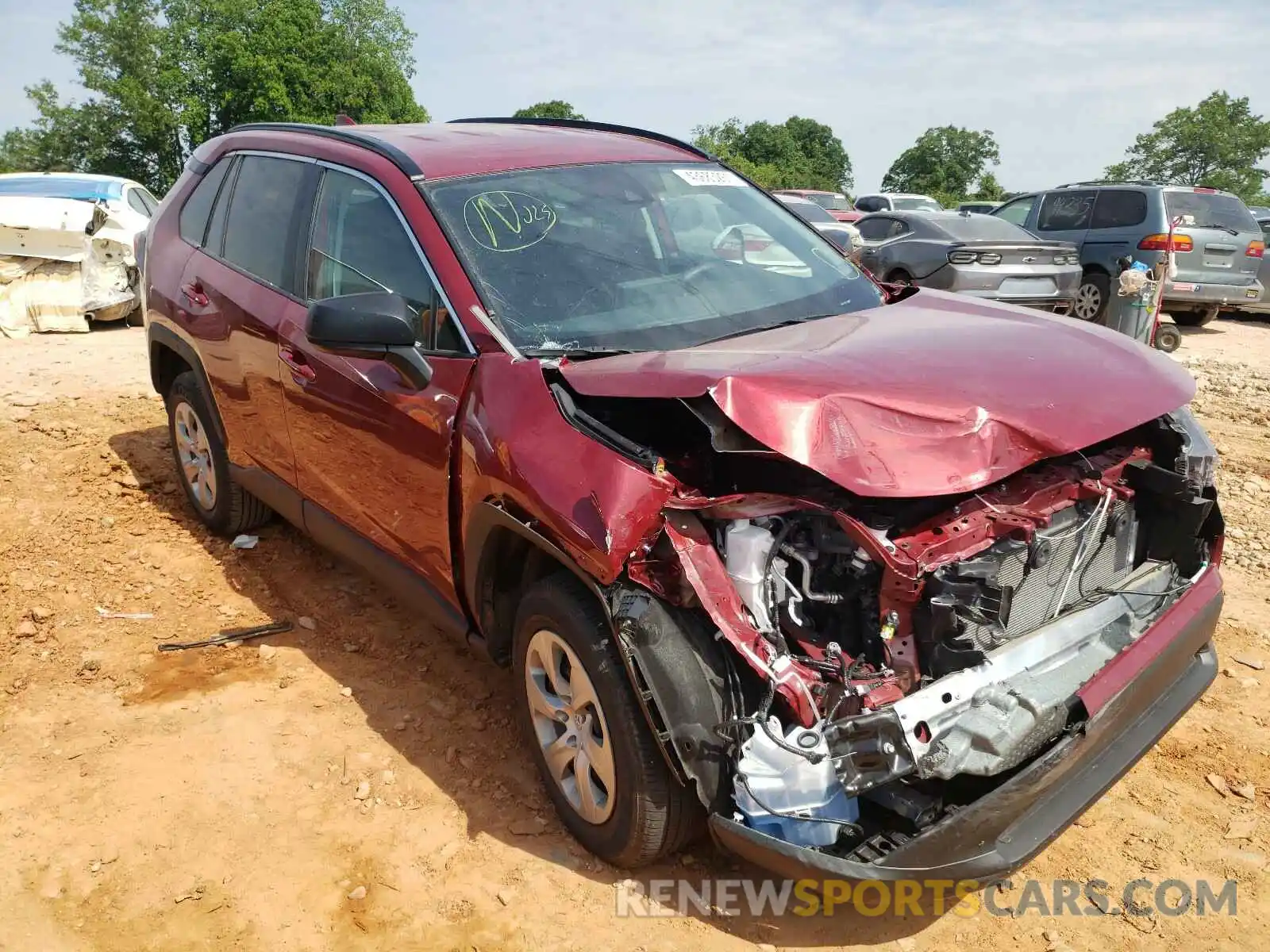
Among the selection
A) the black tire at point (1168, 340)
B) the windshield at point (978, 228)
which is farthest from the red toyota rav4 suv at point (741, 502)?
the black tire at point (1168, 340)

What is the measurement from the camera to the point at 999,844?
7.27 ft

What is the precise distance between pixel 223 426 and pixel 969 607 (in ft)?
Result: 11.7

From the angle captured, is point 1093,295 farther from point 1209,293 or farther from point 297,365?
point 297,365

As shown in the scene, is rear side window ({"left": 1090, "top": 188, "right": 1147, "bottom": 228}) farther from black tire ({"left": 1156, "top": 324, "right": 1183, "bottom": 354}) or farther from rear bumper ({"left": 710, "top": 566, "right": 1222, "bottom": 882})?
rear bumper ({"left": 710, "top": 566, "right": 1222, "bottom": 882})

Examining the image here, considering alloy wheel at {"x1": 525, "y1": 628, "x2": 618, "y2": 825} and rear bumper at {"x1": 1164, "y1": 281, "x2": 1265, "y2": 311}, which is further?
rear bumper at {"x1": 1164, "y1": 281, "x2": 1265, "y2": 311}

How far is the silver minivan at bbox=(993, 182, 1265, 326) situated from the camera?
11.6 meters

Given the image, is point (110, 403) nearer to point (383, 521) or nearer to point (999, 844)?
point (383, 521)

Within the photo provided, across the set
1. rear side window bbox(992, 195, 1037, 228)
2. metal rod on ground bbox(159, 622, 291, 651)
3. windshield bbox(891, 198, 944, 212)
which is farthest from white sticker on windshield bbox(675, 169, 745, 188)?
windshield bbox(891, 198, 944, 212)

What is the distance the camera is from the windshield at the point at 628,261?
3053mm

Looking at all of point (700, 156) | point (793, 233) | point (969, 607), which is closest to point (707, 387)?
point (969, 607)

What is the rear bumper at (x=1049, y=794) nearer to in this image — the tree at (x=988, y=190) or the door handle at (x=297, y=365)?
the door handle at (x=297, y=365)

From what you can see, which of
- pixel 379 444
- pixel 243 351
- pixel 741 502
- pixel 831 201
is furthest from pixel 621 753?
pixel 831 201

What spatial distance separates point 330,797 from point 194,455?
8.51ft

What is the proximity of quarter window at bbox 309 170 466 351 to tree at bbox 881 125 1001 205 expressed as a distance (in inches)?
2461
